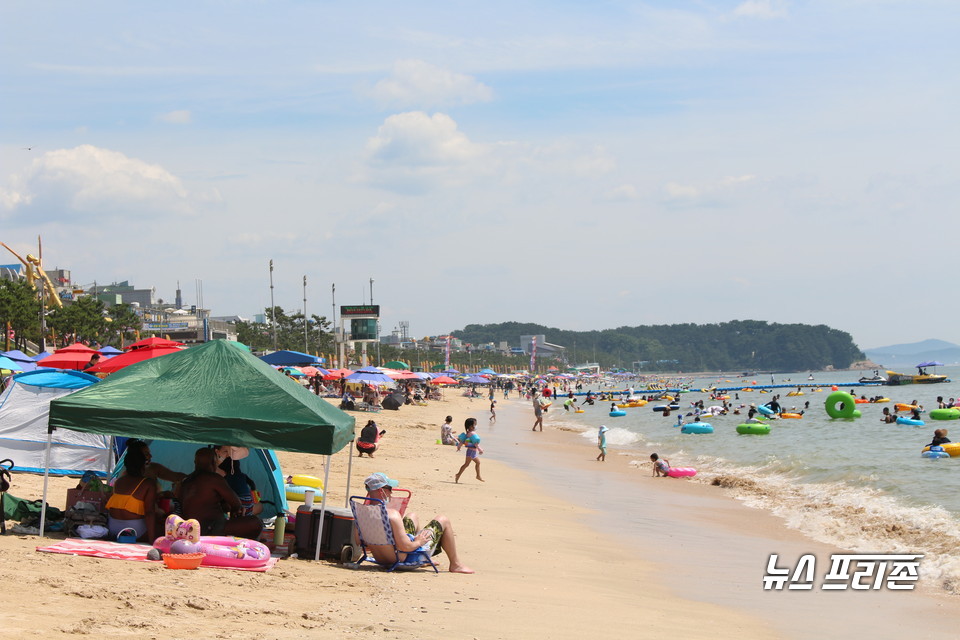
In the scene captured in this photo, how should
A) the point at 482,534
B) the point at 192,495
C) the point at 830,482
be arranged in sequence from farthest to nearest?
the point at 830,482 < the point at 482,534 < the point at 192,495

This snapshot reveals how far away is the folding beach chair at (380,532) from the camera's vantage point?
8422 millimetres

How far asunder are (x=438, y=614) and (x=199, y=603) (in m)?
1.70

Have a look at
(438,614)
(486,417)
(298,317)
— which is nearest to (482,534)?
(438,614)

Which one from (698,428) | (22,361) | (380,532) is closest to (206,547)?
(380,532)

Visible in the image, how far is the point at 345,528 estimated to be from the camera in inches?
348

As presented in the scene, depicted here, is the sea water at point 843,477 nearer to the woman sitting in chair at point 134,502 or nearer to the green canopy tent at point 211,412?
the green canopy tent at point 211,412

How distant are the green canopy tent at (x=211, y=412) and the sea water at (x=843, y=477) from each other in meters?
6.97

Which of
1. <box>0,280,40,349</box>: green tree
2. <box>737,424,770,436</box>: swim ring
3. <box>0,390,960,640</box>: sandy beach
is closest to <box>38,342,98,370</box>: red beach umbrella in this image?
<box>0,390,960,640</box>: sandy beach

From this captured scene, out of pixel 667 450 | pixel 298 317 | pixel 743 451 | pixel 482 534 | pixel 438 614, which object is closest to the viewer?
pixel 438 614

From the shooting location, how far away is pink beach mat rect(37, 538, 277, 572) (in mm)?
7719

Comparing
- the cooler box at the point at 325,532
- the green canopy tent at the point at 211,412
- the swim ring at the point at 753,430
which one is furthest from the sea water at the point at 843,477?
the green canopy tent at the point at 211,412

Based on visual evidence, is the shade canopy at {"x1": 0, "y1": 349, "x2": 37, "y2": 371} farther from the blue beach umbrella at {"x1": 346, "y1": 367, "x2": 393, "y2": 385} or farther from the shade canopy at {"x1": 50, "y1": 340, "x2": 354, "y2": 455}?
the blue beach umbrella at {"x1": 346, "y1": 367, "x2": 393, "y2": 385}

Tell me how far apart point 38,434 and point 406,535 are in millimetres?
7095

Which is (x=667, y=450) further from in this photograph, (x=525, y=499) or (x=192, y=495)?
(x=192, y=495)
